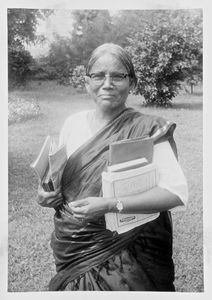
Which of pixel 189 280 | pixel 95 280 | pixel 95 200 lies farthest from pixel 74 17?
pixel 189 280

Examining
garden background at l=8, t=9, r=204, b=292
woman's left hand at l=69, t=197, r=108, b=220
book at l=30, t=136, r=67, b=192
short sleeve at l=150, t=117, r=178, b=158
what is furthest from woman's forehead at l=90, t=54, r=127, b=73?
woman's left hand at l=69, t=197, r=108, b=220

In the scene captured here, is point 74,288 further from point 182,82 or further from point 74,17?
point 74,17

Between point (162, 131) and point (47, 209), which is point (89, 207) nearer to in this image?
point (47, 209)

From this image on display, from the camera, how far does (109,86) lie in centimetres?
161

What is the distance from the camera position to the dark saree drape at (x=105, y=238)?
5.28 feet

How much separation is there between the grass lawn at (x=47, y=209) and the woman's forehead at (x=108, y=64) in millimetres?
155

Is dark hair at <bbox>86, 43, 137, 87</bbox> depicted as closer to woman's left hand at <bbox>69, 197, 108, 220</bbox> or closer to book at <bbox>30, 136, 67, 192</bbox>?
book at <bbox>30, 136, 67, 192</bbox>

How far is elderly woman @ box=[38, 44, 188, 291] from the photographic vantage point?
1.60m

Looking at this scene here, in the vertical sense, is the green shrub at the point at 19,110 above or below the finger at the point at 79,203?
above

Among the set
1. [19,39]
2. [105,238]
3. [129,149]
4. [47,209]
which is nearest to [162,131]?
[129,149]

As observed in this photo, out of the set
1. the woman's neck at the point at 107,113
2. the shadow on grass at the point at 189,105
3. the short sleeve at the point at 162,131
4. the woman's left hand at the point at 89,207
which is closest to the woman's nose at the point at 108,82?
the woman's neck at the point at 107,113

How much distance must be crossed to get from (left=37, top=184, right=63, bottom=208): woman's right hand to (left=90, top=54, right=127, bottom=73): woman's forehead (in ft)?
1.79

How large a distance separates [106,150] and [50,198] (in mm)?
325

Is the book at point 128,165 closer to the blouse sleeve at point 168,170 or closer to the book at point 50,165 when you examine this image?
the blouse sleeve at point 168,170
